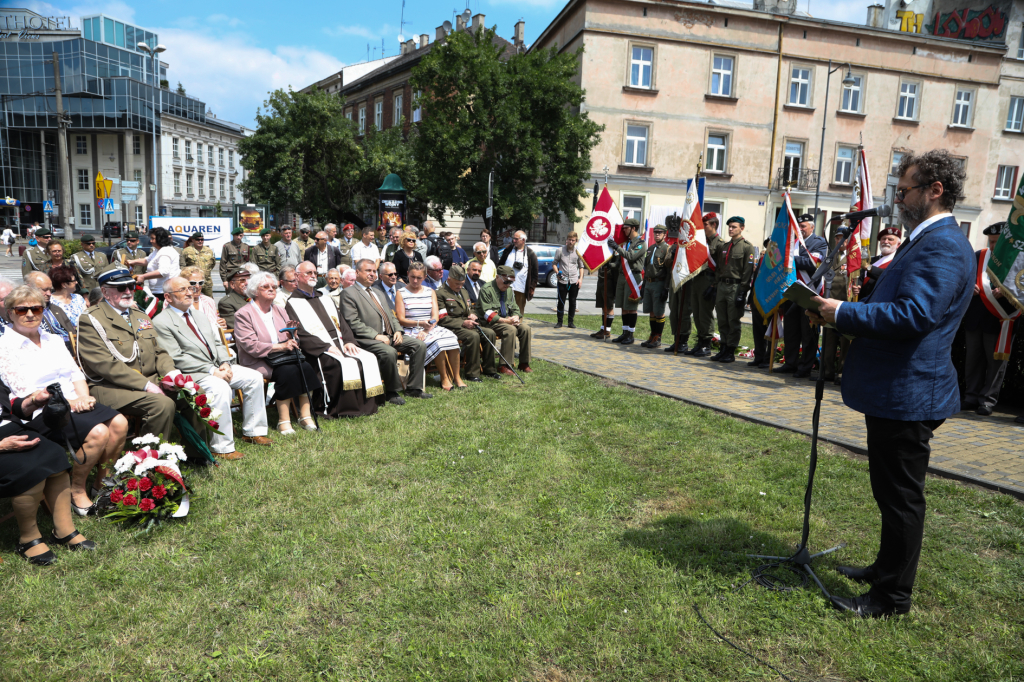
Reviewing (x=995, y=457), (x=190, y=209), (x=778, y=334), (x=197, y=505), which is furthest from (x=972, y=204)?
(x=190, y=209)

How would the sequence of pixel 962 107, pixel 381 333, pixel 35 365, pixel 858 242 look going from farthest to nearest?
pixel 962 107 → pixel 858 242 → pixel 381 333 → pixel 35 365

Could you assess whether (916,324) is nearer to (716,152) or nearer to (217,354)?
(217,354)

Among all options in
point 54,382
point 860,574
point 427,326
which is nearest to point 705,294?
point 427,326

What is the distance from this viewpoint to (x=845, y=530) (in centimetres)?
439

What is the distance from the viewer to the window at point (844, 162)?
3275 centimetres

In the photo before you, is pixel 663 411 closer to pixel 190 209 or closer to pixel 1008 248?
pixel 1008 248

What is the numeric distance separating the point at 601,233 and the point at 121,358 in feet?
29.7

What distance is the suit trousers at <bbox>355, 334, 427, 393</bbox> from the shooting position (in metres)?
7.77

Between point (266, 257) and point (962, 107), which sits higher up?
point (962, 107)

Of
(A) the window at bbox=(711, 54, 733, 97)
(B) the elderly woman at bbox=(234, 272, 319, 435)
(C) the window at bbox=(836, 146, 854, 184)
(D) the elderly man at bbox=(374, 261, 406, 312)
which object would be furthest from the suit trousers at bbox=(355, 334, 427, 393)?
(C) the window at bbox=(836, 146, 854, 184)

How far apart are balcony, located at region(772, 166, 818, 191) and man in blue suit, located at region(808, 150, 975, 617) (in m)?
31.6

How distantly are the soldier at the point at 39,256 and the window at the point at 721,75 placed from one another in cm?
2800

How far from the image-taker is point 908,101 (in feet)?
110

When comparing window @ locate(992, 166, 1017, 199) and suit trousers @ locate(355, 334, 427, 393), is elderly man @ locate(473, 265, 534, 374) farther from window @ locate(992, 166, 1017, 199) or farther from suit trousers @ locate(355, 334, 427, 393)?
window @ locate(992, 166, 1017, 199)
